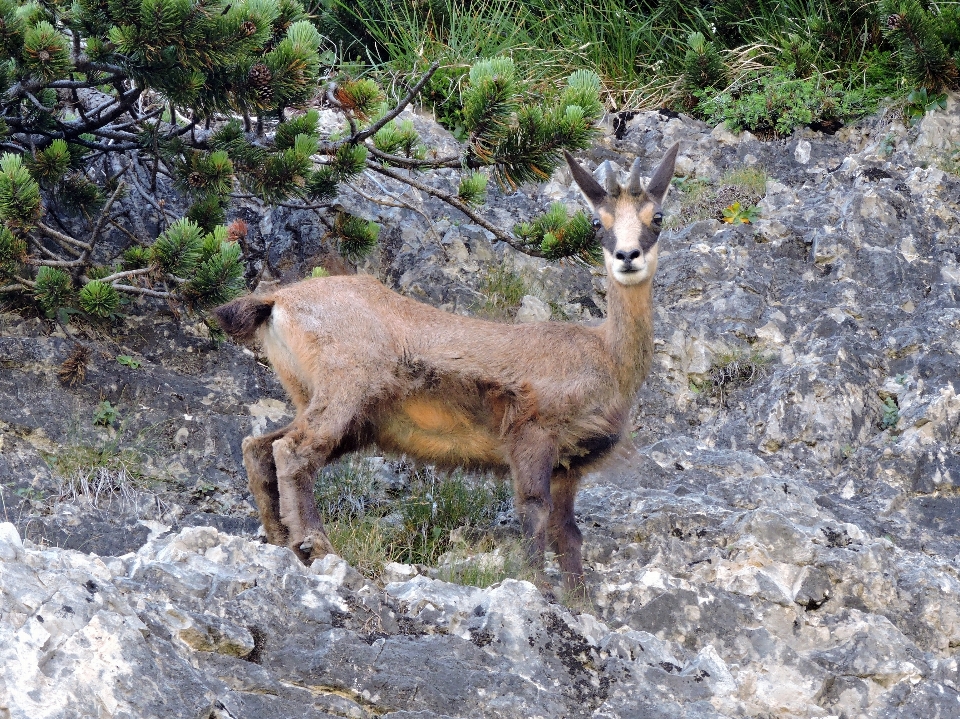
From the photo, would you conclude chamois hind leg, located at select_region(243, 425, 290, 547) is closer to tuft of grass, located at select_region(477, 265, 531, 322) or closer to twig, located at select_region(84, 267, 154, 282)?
twig, located at select_region(84, 267, 154, 282)

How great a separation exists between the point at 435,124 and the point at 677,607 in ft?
18.5

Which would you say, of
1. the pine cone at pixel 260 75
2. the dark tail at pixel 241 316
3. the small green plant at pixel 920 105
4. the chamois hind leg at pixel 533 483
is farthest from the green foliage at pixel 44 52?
the small green plant at pixel 920 105

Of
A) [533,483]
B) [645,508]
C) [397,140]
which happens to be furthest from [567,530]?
[397,140]

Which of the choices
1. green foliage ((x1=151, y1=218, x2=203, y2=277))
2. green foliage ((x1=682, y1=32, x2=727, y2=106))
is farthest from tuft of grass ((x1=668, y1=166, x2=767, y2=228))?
green foliage ((x1=151, y1=218, x2=203, y2=277))

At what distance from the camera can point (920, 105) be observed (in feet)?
31.2

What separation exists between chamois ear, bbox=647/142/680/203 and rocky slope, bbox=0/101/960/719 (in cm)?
156

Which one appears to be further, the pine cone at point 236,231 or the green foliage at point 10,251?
the pine cone at point 236,231

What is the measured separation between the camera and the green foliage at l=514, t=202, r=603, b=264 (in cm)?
687

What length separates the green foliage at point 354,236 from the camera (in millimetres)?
7414

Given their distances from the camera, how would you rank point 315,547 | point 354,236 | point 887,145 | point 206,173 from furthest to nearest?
point 887,145
point 354,236
point 206,173
point 315,547

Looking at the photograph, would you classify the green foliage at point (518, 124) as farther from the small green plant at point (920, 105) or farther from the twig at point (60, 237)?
the small green plant at point (920, 105)

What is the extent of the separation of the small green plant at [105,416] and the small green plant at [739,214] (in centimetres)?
491

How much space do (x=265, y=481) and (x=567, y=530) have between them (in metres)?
1.55

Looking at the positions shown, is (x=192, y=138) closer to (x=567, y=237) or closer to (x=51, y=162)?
(x=51, y=162)
